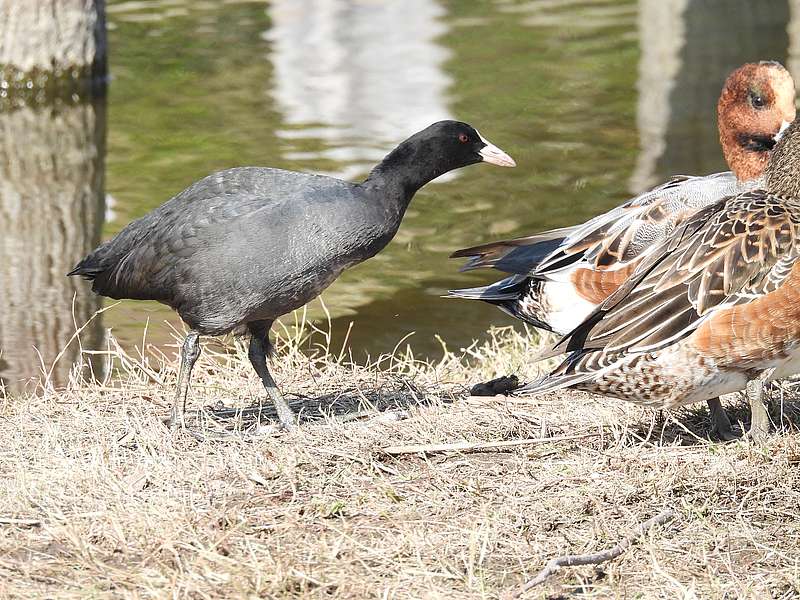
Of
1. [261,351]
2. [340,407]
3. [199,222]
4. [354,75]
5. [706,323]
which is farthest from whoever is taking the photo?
[354,75]

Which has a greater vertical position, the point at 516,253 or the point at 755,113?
the point at 755,113

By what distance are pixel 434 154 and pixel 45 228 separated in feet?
15.5

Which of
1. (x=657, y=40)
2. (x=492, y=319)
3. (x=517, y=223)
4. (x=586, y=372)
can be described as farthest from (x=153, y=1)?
(x=586, y=372)

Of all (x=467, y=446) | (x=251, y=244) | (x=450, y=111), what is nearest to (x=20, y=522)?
(x=251, y=244)

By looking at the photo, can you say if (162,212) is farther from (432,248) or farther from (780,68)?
(432,248)

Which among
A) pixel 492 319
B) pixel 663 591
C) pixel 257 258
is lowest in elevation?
pixel 492 319

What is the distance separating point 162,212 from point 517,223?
425 cm

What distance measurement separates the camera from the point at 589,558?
3.73 m

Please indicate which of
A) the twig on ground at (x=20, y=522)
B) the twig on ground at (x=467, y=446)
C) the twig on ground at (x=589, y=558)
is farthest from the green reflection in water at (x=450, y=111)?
the twig on ground at (x=589, y=558)

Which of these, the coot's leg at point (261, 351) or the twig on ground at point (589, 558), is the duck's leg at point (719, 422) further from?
the coot's leg at point (261, 351)

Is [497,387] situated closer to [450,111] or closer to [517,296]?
[517,296]

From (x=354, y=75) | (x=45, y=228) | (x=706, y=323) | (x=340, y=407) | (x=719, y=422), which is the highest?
(x=706, y=323)

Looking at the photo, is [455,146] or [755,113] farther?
[755,113]

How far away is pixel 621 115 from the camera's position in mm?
11758
